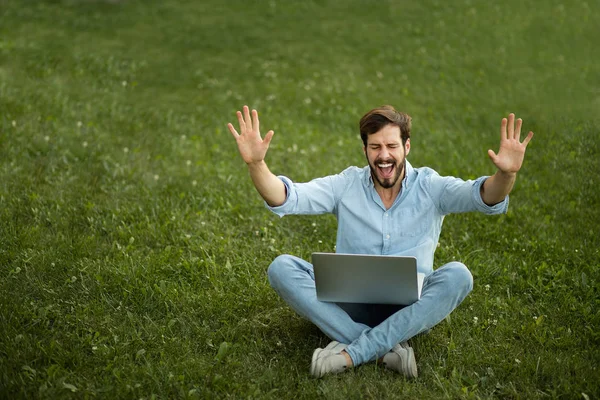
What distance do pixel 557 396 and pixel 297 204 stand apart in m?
1.89

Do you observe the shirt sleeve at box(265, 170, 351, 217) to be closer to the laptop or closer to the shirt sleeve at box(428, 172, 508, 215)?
the laptop

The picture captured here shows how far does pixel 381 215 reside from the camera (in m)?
4.88

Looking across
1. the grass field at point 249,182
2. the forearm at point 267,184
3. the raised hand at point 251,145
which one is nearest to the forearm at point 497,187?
the grass field at point 249,182

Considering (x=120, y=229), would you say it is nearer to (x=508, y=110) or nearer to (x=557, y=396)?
(x=557, y=396)

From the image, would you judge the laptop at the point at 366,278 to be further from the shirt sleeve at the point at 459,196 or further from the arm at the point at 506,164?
the arm at the point at 506,164

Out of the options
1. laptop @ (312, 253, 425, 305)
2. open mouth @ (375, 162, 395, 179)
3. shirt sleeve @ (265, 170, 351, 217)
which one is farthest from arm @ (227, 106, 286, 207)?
open mouth @ (375, 162, 395, 179)

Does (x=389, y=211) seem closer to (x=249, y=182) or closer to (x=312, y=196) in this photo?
(x=312, y=196)

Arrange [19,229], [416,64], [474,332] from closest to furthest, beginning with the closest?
1. [474,332]
2. [19,229]
3. [416,64]

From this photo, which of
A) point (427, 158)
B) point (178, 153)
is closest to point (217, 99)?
point (178, 153)

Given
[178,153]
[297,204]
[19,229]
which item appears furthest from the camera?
[178,153]

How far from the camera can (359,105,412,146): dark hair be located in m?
4.73

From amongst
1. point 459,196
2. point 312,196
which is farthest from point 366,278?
point 459,196

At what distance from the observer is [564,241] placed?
6.59 metres

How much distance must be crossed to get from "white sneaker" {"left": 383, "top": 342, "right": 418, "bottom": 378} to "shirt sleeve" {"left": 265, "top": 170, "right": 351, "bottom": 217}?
98 centimetres
